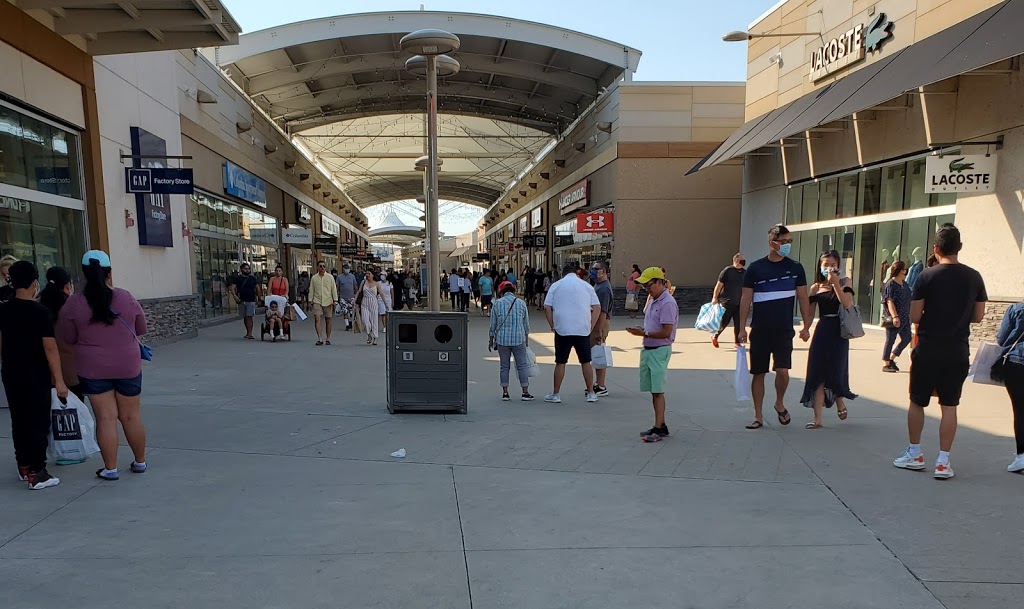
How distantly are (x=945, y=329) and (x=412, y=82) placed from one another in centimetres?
2313

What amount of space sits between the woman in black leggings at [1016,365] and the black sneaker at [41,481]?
6.98 meters

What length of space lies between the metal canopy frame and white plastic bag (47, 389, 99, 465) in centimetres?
1746

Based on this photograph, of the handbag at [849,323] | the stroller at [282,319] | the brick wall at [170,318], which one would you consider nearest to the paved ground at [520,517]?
the handbag at [849,323]

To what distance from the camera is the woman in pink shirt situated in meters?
4.35

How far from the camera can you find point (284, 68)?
2116 centimetres

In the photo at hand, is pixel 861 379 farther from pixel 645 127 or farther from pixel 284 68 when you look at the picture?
pixel 284 68

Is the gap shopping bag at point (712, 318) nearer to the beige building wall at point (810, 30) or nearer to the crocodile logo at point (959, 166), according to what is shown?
the crocodile logo at point (959, 166)

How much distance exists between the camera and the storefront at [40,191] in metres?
8.30

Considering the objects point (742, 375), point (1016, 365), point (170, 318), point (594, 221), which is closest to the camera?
point (1016, 365)

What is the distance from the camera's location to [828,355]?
5.99 metres

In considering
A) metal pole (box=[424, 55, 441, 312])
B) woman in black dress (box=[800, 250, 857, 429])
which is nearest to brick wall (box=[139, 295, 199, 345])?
metal pole (box=[424, 55, 441, 312])

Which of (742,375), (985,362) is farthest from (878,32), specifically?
(985,362)

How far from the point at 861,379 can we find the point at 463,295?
49.5ft

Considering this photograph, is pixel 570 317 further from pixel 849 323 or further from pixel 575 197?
pixel 575 197
